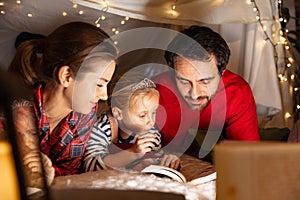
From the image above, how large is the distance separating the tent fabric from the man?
5 cm

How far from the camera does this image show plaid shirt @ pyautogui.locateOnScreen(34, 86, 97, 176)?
134 cm

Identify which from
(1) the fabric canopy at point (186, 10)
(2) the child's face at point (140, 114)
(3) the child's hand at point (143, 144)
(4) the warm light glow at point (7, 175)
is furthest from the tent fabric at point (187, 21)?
(4) the warm light glow at point (7, 175)

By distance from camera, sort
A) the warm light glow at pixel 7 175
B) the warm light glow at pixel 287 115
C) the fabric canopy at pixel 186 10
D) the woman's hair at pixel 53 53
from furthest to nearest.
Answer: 1. the warm light glow at pixel 287 115
2. the fabric canopy at pixel 186 10
3. the woman's hair at pixel 53 53
4. the warm light glow at pixel 7 175

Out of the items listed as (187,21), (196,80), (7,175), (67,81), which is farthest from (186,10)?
(7,175)

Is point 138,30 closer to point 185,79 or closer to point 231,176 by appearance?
point 185,79

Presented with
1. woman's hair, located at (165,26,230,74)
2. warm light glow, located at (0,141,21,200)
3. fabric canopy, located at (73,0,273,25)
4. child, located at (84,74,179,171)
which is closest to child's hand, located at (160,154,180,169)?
child, located at (84,74,179,171)

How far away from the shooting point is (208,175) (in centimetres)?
142

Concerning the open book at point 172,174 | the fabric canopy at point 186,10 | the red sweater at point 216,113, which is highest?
the fabric canopy at point 186,10

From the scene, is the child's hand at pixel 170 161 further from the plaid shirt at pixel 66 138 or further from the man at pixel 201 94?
the plaid shirt at pixel 66 138

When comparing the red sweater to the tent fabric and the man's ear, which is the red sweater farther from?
the man's ear

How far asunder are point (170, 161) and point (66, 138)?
0.30 metres

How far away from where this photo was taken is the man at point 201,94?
1485 mm

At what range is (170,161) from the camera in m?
1.46

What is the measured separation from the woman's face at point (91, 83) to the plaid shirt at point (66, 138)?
0.07ft
